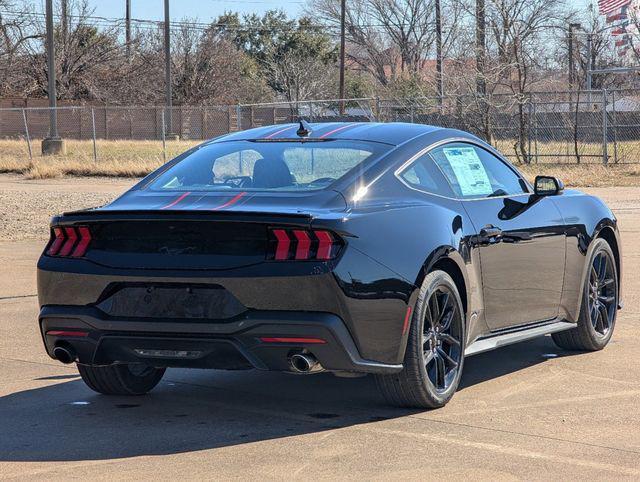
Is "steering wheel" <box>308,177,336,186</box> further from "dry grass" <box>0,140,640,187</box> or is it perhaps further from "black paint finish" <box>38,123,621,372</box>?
"dry grass" <box>0,140,640,187</box>

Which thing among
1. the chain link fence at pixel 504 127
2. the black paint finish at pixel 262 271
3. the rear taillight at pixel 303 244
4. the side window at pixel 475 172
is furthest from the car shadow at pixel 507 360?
the chain link fence at pixel 504 127

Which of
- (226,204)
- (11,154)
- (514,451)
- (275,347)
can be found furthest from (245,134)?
(11,154)

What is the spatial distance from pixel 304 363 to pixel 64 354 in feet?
4.14

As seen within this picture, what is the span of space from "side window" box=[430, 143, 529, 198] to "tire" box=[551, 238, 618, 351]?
2.69ft

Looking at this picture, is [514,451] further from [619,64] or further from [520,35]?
[619,64]

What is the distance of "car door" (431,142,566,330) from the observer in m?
6.90

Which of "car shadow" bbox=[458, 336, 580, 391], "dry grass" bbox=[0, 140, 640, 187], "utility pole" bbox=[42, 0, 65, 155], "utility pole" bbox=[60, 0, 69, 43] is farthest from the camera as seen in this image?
"utility pole" bbox=[60, 0, 69, 43]

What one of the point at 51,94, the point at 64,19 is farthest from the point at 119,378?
the point at 64,19

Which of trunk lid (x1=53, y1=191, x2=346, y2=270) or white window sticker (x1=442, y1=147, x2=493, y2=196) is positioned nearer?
trunk lid (x1=53, y1=191, x2=346, y2=270)

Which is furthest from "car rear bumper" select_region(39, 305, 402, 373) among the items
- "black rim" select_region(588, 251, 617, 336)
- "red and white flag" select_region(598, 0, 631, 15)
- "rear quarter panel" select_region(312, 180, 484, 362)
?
"red and white flag" select_region(598, 0, 631, 15)

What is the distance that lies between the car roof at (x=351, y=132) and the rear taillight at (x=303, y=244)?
1206 mm

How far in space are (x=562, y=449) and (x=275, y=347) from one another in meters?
1.36

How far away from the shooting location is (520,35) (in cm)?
3538

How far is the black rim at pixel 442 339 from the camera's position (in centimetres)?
628
